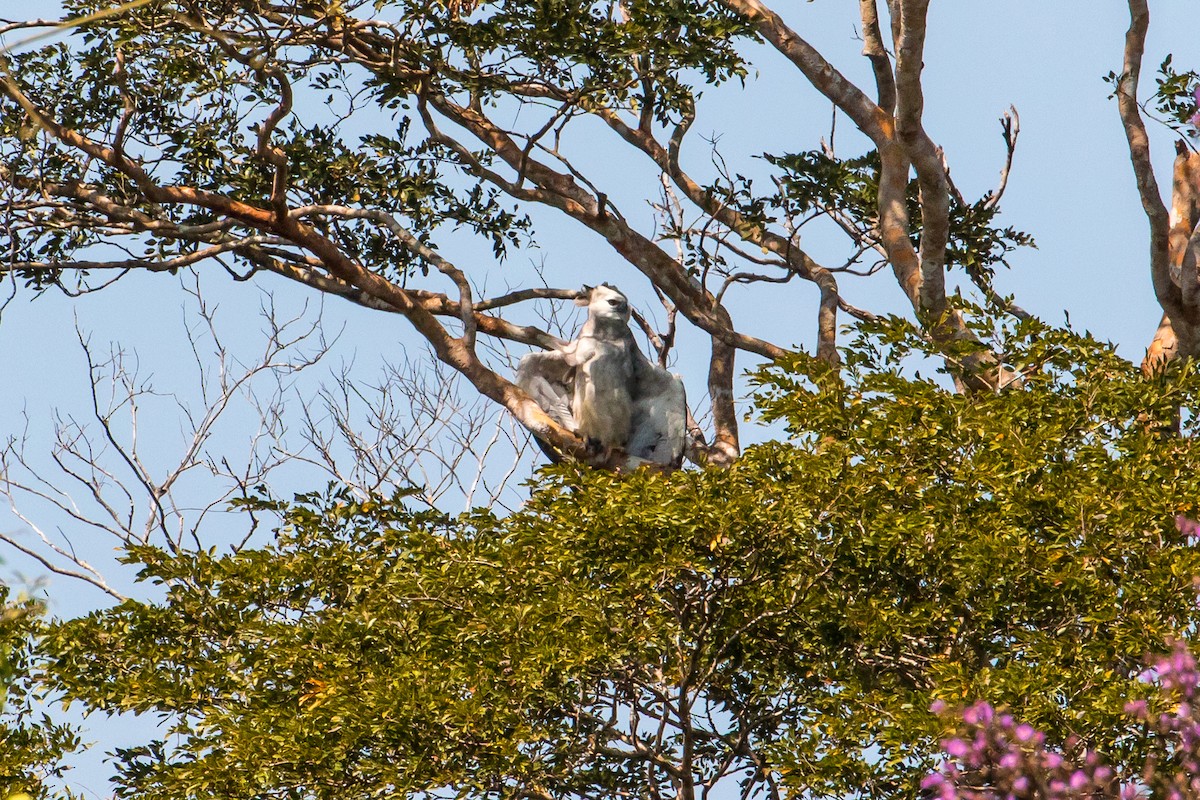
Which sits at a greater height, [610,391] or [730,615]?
[610,391]

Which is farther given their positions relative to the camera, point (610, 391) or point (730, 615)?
point (610, 391)

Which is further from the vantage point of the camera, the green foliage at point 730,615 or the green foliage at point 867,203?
the green foliage at point 867,203

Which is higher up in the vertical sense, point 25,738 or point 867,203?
point 867,203

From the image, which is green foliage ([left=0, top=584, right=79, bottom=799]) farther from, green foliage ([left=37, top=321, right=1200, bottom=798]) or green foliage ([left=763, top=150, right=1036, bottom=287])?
green foliage ([left=763, top=150, right=1036, bottom=287])

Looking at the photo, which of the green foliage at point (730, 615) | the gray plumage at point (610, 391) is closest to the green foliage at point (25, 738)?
the green foliage at point (730, 615)

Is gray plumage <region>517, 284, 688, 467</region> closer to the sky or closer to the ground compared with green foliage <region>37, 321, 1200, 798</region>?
closer to the sky

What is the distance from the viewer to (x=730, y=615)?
6301 mm

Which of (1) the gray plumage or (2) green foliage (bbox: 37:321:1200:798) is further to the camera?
(1) the gray plumage

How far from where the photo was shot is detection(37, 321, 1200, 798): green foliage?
5.72 meters

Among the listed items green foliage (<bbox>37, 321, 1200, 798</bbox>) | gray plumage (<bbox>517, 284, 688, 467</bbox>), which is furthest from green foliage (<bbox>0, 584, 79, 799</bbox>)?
gray plumage (<bbox>517, 284, 688, 467</bbox>)

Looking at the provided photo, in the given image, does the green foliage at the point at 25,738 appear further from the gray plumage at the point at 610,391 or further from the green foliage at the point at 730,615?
the gray plumage at the point at 610,391

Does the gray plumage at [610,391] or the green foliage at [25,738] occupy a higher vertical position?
the gray plumage at [610,391]

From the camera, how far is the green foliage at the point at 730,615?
5.72m

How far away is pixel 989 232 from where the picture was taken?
10672mm
